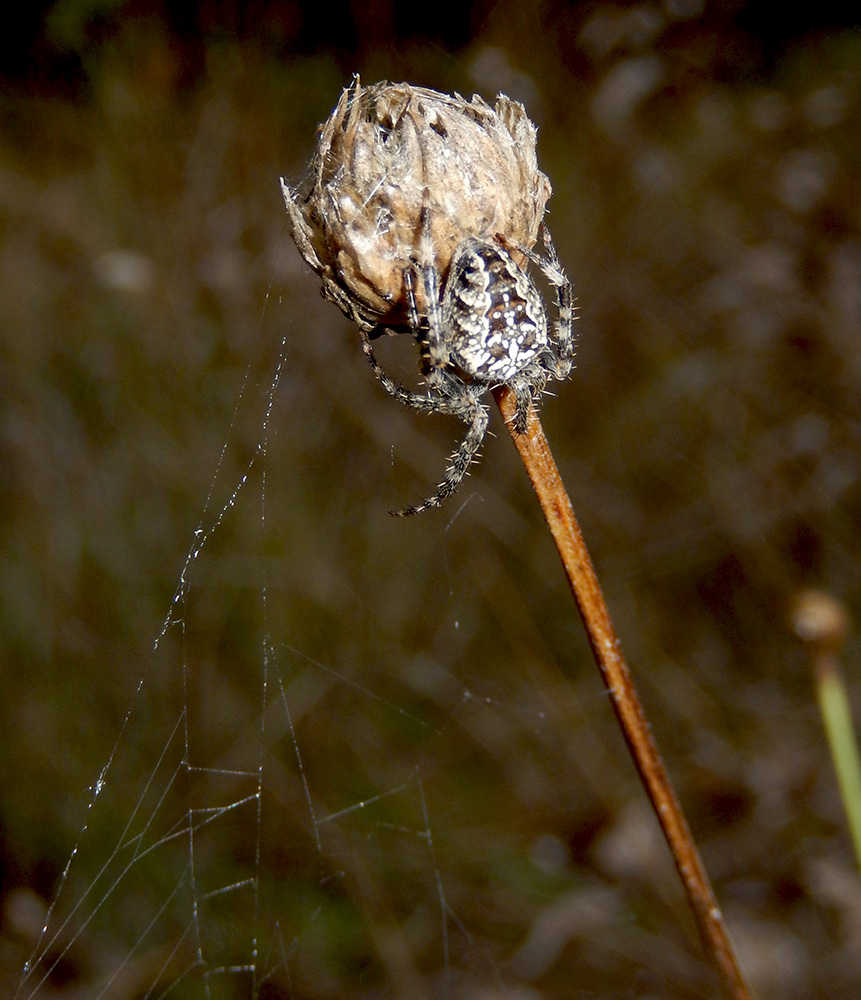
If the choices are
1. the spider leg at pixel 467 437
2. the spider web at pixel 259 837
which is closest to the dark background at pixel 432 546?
the spider web at pixel 259 837

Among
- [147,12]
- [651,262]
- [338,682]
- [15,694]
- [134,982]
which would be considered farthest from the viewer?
[147,12]

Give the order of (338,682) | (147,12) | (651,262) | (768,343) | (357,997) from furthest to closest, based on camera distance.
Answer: (147,12) → (651,262) → (768,343) → (338,682) → (357,997)

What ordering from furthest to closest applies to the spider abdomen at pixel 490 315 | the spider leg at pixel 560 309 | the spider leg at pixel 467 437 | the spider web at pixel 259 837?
the spider web at pixel 259 837 → the spider leg at pixel 467 437 → the spider leg at pixel 560 309 → the spider abdomen at pixel 490 315

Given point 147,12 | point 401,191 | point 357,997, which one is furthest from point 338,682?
point 147,12

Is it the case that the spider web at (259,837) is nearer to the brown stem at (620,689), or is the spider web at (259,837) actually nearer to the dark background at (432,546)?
the dark background at (432,546)

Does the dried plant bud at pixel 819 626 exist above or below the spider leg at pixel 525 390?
below

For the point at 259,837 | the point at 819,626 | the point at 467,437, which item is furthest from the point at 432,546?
the point at 819,626

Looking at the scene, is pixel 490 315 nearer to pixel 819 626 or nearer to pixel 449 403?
pixel 449 403

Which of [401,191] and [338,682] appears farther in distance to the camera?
[338,682]

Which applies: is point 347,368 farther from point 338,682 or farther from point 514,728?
point 514,728
